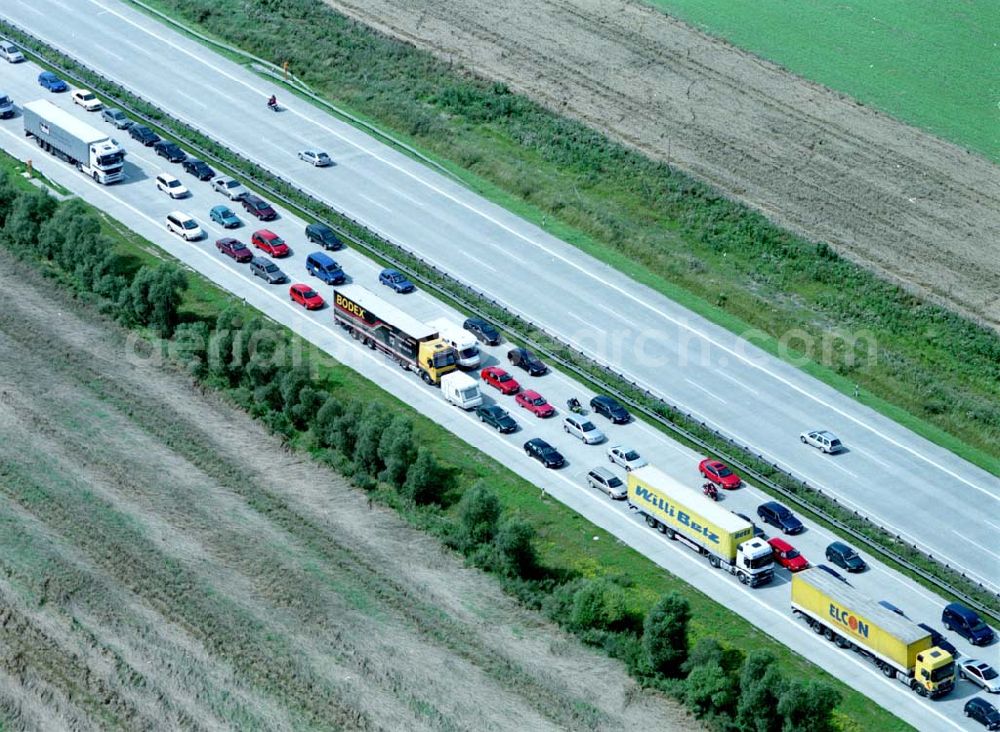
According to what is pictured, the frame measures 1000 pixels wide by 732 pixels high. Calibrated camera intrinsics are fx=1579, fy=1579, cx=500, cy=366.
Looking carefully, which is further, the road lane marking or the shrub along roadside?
the road lane marking

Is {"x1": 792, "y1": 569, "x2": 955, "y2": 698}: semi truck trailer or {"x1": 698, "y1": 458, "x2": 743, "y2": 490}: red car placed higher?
{"x1": 792, "y1": 569, "x2": 955, "y2": 698}: semi truck trailer

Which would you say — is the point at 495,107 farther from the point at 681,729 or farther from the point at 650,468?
the point at 681,729

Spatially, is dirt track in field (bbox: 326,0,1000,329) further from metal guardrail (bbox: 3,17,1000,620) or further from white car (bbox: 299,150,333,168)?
metal guardrail (bbox: 3,17,1000,620)

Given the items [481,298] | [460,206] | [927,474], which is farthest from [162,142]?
[927,474]

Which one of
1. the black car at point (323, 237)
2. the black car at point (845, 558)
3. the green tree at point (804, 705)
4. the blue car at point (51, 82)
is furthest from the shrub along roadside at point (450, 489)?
the blue car at point (51, 82)

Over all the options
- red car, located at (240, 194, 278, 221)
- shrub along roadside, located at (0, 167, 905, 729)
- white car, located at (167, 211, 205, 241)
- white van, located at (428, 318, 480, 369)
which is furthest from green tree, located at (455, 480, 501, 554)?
red car, located at (240, 194, 278, 221)

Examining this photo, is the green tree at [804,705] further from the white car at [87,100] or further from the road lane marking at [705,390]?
the white car at [87,100]

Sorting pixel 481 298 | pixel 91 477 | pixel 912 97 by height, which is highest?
pixel 912 97
